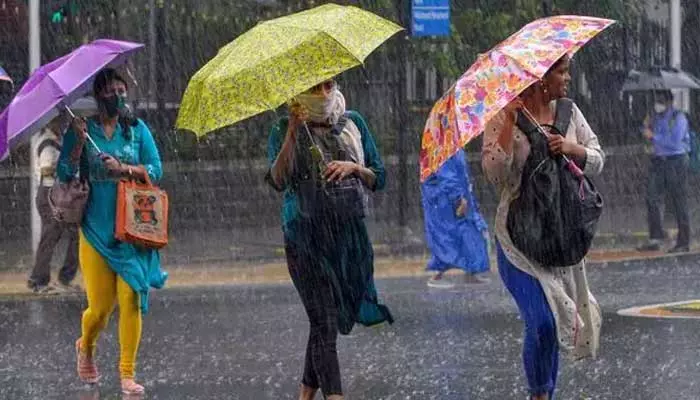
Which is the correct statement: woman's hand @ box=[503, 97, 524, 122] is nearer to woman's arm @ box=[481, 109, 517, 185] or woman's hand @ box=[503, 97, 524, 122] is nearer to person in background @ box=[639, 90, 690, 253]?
woman's arm @ box=[481, 109, 517, 185]

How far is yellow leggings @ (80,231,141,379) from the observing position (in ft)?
31.4

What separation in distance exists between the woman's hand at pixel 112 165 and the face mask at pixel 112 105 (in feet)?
0.85

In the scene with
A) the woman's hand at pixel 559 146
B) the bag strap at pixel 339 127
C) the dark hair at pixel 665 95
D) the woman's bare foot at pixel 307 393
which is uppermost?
the bag strap at pixel 339 127

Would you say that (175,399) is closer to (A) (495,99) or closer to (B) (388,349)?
(B) (388,349)

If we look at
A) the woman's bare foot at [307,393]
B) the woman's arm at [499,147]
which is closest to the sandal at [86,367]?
Answer: the woman's bare foot at [307,393]

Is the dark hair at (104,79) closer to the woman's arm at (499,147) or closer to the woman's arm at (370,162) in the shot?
the woman's arm at (370,162)

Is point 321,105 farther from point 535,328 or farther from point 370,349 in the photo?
point 370,349

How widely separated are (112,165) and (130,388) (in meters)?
1.21

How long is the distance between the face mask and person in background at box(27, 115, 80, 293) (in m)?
6.00

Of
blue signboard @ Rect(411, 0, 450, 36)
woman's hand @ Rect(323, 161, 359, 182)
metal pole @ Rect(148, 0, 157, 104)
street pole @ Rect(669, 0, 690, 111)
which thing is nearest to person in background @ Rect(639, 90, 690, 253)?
blue signboard @ Rect(411, 0, 450, 36)

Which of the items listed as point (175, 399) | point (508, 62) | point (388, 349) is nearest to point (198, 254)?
point (388, 349)

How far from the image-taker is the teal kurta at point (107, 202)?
9.52 metres

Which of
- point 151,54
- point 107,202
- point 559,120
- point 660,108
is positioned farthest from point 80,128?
point 151,54

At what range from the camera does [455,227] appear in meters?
15.6
